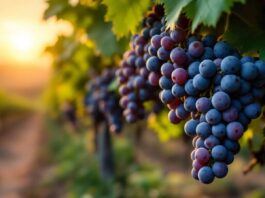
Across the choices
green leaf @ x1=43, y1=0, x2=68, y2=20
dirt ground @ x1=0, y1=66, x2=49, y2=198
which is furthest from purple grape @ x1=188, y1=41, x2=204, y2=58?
dirt ground @ x1=0, y1=66, x2=49, y2=198

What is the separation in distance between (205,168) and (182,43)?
35 cm

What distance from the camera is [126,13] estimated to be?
1505 millimetres

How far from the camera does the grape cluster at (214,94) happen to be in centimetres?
119

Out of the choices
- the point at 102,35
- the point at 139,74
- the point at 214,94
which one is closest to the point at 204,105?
the point at 214,94

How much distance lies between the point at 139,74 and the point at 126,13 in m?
0.34

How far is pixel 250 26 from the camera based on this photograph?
1359mm

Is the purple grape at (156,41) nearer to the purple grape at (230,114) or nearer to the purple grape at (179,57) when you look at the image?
the purple grape at (179,57)

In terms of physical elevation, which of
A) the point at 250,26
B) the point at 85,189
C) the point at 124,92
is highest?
the point at 85,189

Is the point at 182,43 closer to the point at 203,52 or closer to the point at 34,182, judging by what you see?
the point at 203,52

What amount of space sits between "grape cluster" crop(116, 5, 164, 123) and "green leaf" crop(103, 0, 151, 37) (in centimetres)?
7

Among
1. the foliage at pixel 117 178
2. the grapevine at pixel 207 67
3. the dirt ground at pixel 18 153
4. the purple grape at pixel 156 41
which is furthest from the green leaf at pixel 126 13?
the dirt ground at pixel 18 153

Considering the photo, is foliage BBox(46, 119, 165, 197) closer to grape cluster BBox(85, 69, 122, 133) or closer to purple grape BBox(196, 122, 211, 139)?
grape cluster BBox(85, 69, 122, 133)

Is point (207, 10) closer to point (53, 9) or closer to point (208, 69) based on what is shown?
point (208, 69)

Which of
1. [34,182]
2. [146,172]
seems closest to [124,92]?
[146,172]
